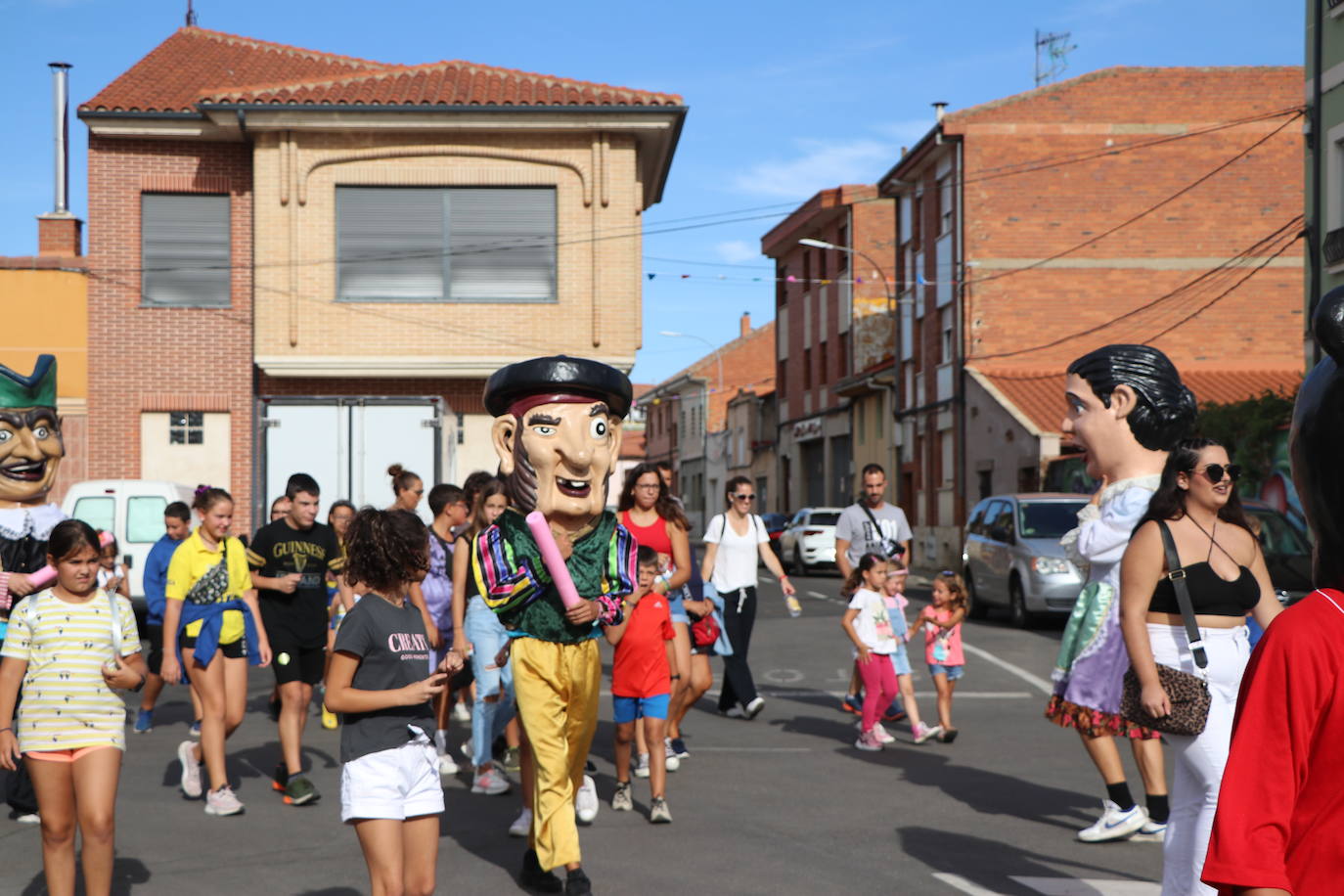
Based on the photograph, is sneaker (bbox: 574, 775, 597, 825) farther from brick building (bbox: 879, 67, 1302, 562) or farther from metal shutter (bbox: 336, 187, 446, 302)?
brick building (bbox: 879, 67, 1302, 562)

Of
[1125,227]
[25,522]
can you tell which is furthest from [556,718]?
[1125,227]

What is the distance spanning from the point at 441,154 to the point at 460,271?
1.68 meters

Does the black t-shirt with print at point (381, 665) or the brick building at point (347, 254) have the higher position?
the brick building at point (347, 254)

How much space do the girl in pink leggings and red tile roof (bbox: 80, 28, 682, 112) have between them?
11.6 meters

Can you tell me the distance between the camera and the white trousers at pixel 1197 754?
443 centimetres

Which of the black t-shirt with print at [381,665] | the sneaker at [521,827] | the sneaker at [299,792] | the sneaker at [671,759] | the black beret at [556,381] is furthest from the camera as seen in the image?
the sneaker at [671,759]

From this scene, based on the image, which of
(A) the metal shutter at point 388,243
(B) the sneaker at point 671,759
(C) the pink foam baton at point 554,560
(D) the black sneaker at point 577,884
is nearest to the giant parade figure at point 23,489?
(C) the pink foam baton at point 554,560

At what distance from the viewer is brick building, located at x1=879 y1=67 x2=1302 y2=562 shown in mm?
32688

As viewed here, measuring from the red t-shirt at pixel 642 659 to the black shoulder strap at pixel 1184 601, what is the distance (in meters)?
3.08

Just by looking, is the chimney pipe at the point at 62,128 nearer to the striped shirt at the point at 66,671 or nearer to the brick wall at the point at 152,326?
the brick wall at the point at 152,326

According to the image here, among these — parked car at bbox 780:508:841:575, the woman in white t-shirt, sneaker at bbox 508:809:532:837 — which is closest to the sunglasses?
sneaker at bbox 508:809:532:837

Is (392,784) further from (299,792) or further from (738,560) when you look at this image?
(738,560)

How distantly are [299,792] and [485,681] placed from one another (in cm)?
116

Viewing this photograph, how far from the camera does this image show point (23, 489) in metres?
7.55
